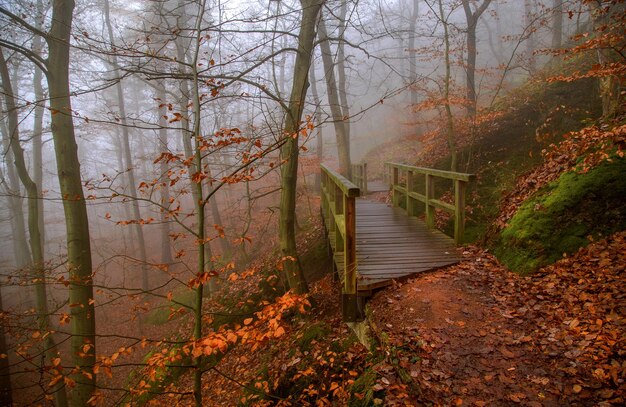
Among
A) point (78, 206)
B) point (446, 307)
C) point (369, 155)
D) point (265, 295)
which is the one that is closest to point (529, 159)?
point (446, 307)

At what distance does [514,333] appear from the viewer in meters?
3.46

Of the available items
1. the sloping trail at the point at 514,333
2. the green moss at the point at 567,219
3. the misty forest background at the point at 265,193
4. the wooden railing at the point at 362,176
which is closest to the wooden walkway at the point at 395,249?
the sloping trail at the point at 514,333

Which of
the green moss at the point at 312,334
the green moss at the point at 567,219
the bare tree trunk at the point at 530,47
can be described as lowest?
the green moss at the point at 312,334

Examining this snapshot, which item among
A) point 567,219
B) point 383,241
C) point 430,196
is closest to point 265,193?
point 383,241

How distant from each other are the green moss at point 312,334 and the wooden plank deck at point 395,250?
1.02 meters

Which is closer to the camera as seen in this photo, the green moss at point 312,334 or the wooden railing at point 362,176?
the green moss at point 312,334

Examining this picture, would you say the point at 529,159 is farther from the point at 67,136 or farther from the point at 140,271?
the point at 140,271

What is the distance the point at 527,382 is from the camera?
9.35 ft

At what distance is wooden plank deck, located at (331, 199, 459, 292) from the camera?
4.77 m

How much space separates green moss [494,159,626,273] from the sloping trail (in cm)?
23

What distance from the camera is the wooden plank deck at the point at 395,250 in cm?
477

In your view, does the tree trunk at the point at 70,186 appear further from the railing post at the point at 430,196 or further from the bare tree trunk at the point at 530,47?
the bare tree trunk at the point at 530,47

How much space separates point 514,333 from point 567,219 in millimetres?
2330

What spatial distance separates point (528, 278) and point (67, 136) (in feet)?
25.5
